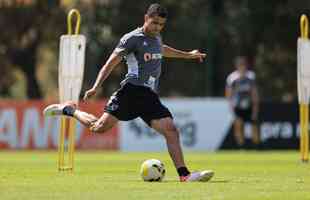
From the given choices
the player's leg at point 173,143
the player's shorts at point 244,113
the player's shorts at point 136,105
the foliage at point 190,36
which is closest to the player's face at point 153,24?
the player's shorts at point 136,105

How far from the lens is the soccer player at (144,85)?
13172 millimetres

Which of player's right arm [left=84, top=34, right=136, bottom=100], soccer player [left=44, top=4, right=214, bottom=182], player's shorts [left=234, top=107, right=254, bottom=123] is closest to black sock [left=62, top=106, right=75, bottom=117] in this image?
soccer player [left=44, top=4, right=214, bottom=182]

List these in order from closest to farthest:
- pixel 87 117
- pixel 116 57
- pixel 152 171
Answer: pixel 152 171 → pixel 116 57 → pixel 87 117

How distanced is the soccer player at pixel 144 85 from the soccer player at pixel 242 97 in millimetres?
13044

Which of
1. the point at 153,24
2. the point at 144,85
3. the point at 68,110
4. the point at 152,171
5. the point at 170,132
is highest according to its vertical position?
the point at 153,24

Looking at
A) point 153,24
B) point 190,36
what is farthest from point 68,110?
point 190,36

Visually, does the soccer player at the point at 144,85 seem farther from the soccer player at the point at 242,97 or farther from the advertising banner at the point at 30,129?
the advertising banner at the point at 30,129

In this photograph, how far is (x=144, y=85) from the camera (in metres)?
13.5

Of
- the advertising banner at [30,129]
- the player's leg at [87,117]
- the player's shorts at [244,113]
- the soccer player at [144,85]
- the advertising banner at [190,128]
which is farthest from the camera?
the advertising banner at [30,129]

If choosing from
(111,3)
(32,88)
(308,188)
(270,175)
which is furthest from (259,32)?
(308,188)

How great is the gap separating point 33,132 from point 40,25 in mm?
14039

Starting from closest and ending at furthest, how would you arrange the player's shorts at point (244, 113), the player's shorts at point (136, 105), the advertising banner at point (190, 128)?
the player's shorts at point (136, 105) → the player's shorts at point (244, 113) → the advertising banner at point (190, 128)

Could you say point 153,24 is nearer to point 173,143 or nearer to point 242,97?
point 173,143

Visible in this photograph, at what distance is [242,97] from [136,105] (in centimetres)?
1351
